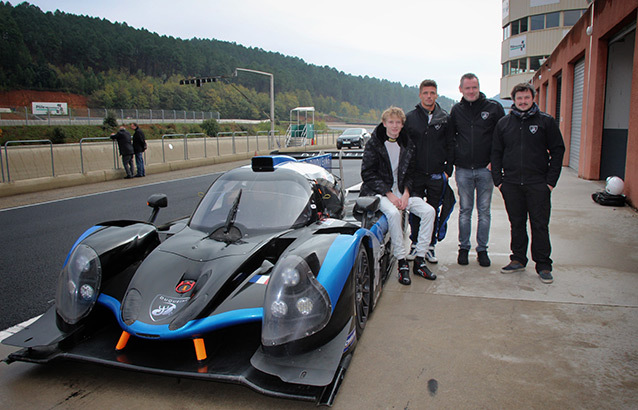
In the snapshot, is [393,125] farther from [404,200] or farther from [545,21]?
[545,21]

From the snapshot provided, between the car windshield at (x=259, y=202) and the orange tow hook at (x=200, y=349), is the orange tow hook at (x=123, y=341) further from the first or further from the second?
the car windshield at (x=259, y=202)

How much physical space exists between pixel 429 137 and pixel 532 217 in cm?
142

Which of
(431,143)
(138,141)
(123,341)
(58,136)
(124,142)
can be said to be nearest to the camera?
(123,341)

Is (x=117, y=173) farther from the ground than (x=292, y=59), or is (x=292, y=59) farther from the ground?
(x=292, y=59)

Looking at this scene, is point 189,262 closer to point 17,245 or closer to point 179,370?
point 179,370

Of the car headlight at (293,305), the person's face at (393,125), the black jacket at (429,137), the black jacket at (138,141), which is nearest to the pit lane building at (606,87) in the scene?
the black jacket at (429,137)

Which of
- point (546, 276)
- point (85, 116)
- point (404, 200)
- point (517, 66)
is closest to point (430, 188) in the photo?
point (404, 200)

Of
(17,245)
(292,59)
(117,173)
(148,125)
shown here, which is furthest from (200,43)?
(17,245)

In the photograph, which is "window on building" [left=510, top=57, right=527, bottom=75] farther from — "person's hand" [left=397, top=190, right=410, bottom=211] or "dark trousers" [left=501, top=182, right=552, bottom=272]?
"person's hand" [left=397, top=190, right=410, bottom=211]

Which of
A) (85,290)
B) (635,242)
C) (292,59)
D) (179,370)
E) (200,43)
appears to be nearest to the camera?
(179,370)

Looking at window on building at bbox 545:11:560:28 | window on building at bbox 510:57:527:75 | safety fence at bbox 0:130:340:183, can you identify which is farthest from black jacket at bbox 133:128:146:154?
window on building at bbox 545:11:560:28

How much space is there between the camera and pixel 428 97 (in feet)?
17.3

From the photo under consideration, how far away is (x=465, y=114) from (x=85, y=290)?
169 inches

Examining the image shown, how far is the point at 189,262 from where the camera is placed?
3.29 meters
